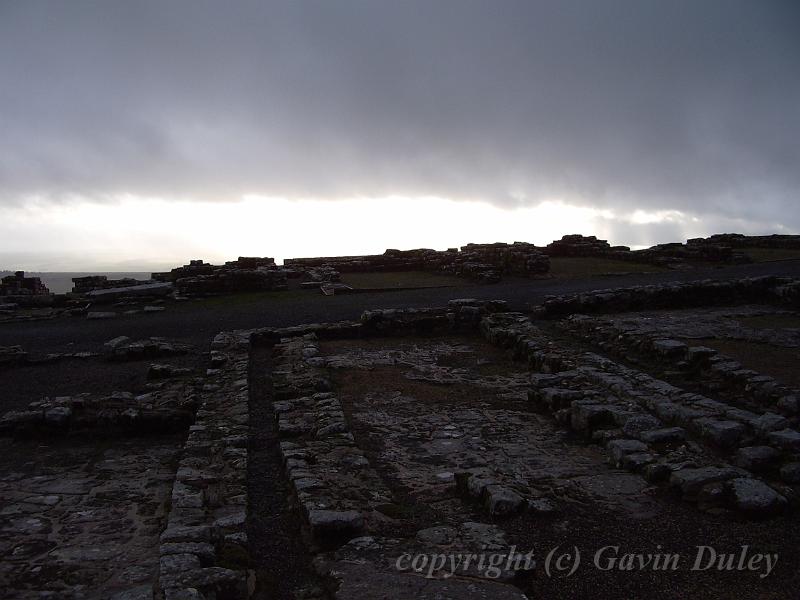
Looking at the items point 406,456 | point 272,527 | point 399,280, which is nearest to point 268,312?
point 399,280

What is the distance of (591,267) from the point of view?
26.0 metres

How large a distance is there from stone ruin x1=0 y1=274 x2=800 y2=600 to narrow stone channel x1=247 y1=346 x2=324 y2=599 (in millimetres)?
22

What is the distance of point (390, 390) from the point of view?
9.70m

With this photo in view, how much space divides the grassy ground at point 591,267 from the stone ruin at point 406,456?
11.5 m

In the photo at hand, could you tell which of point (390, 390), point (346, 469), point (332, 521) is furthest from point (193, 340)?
point (332, 521)

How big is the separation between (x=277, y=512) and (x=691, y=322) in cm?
1121

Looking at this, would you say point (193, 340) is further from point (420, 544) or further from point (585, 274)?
point (585, 274)

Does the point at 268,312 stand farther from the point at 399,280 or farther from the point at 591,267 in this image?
the point at 591,267

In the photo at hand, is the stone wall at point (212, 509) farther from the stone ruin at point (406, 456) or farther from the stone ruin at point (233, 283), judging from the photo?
the stone ruin at point (233, 283)

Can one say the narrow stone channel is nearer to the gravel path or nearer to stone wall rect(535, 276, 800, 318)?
the gravel path

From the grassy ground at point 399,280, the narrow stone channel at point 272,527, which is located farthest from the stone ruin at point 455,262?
the narrow stone channel at point 272,527

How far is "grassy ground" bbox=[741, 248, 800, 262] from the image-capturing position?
1015 inches

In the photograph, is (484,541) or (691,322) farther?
(691,322)

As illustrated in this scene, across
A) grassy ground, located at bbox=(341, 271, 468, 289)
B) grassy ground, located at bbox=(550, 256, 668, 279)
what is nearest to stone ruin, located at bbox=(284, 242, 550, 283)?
grassy ground, located at bbox=(341, 271, 468, 289)
